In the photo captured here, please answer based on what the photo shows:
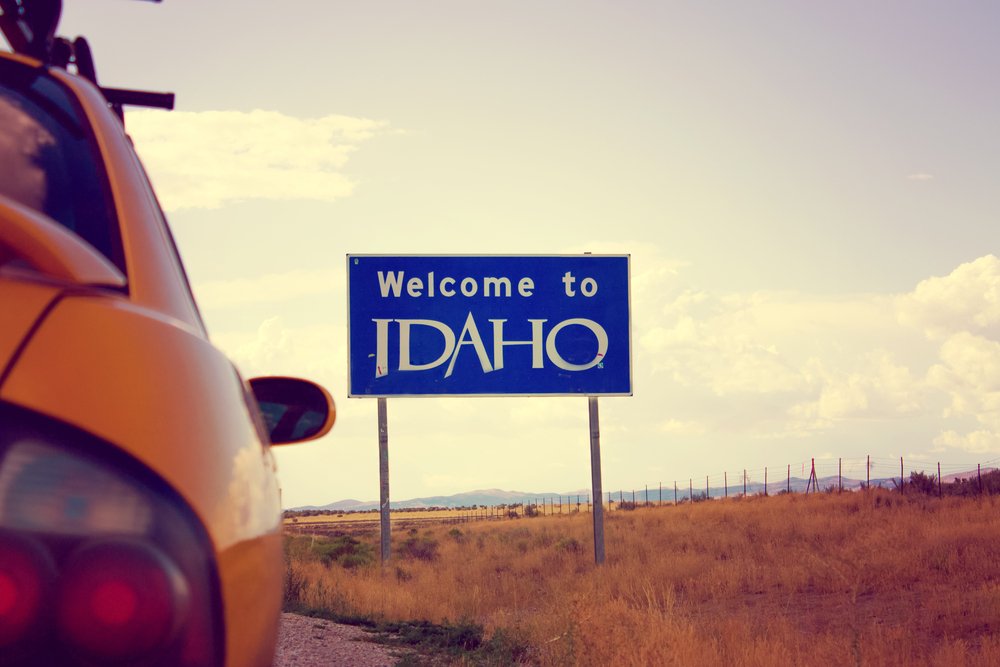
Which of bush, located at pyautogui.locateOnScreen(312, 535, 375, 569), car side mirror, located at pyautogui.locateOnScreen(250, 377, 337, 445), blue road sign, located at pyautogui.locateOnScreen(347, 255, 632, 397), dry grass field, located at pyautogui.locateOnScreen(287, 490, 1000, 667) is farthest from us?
bush, located at pyautogui.locateOnScreen(312, 535, 375, 569)

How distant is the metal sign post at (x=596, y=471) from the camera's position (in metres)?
20.0

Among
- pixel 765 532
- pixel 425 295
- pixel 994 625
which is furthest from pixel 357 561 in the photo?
pixel 994 625

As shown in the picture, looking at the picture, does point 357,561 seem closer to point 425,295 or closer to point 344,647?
point 425,295

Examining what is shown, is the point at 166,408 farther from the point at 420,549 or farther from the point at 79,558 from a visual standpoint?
the point at 420,549

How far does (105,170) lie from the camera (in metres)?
1.92

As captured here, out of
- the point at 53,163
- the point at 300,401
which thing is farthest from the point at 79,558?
the point at 300,401

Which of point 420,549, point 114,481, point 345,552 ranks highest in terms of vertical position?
point 114,481

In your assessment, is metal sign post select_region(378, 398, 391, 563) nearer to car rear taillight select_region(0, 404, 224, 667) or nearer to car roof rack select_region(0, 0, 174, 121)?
car roof rack select_region(0, 0, 174, 121)

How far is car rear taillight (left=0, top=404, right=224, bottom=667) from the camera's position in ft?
3.84

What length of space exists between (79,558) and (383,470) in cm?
1969

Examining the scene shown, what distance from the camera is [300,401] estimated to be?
8.81 feet

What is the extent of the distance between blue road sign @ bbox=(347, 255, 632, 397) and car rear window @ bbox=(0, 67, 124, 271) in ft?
58.6

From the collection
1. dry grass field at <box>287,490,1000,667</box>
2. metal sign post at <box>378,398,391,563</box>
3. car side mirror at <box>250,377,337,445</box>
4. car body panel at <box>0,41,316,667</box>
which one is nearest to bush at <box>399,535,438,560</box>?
dry grass field at <box>287,490,1000,667</box>

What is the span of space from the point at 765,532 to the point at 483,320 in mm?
9968
